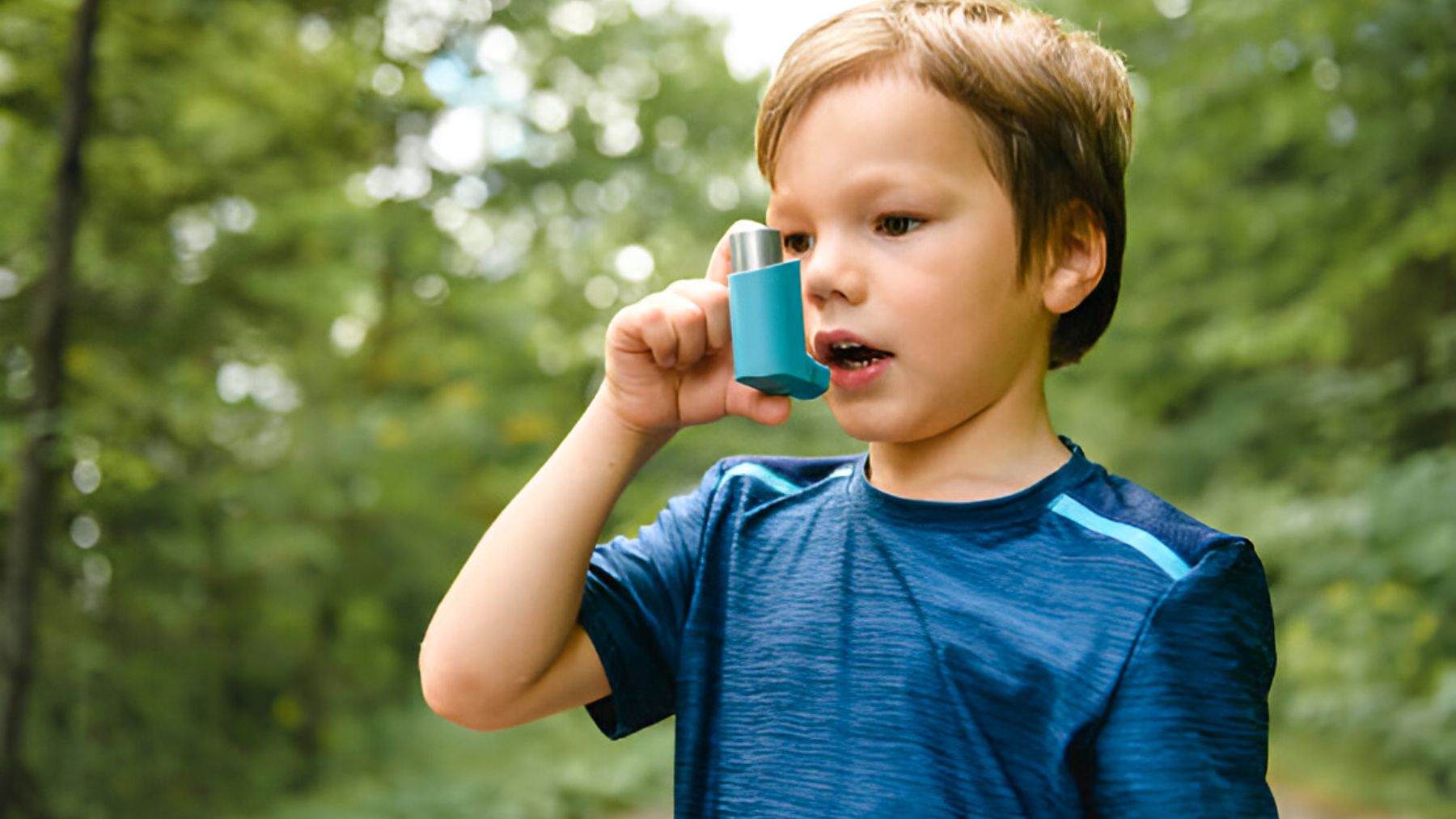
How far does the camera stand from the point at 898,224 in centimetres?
122

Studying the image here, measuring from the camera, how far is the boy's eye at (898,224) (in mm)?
1218

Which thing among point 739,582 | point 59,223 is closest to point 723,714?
point 739,582

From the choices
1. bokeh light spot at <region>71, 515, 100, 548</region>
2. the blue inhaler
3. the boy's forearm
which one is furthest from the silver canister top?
bokeh light spot at <region>71, 515, 100, 548</region>

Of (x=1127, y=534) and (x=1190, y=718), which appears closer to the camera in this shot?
(x=1190, y=718)

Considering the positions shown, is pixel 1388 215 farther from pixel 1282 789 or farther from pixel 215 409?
pixel 215 409

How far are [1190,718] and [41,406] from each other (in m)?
4.67

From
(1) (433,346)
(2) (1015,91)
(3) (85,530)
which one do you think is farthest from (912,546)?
(1) (433,346)

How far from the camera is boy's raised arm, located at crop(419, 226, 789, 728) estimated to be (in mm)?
1269

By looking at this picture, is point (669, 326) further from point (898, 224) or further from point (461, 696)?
point (461, 696)

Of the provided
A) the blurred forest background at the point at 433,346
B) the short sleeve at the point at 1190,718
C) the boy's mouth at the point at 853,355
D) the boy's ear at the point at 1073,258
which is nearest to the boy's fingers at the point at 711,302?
the boy's mouth at the point at 853,355

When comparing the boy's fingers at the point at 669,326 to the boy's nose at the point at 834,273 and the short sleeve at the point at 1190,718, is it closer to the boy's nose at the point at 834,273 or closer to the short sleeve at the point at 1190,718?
the boy's nose at the point at 834,273

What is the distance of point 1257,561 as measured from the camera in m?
1.15

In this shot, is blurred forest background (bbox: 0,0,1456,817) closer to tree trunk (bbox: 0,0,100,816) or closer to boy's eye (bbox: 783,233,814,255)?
tree trunk (bbox: 0,0,100,816)

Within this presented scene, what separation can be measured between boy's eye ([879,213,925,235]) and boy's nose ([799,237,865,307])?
4 cm
